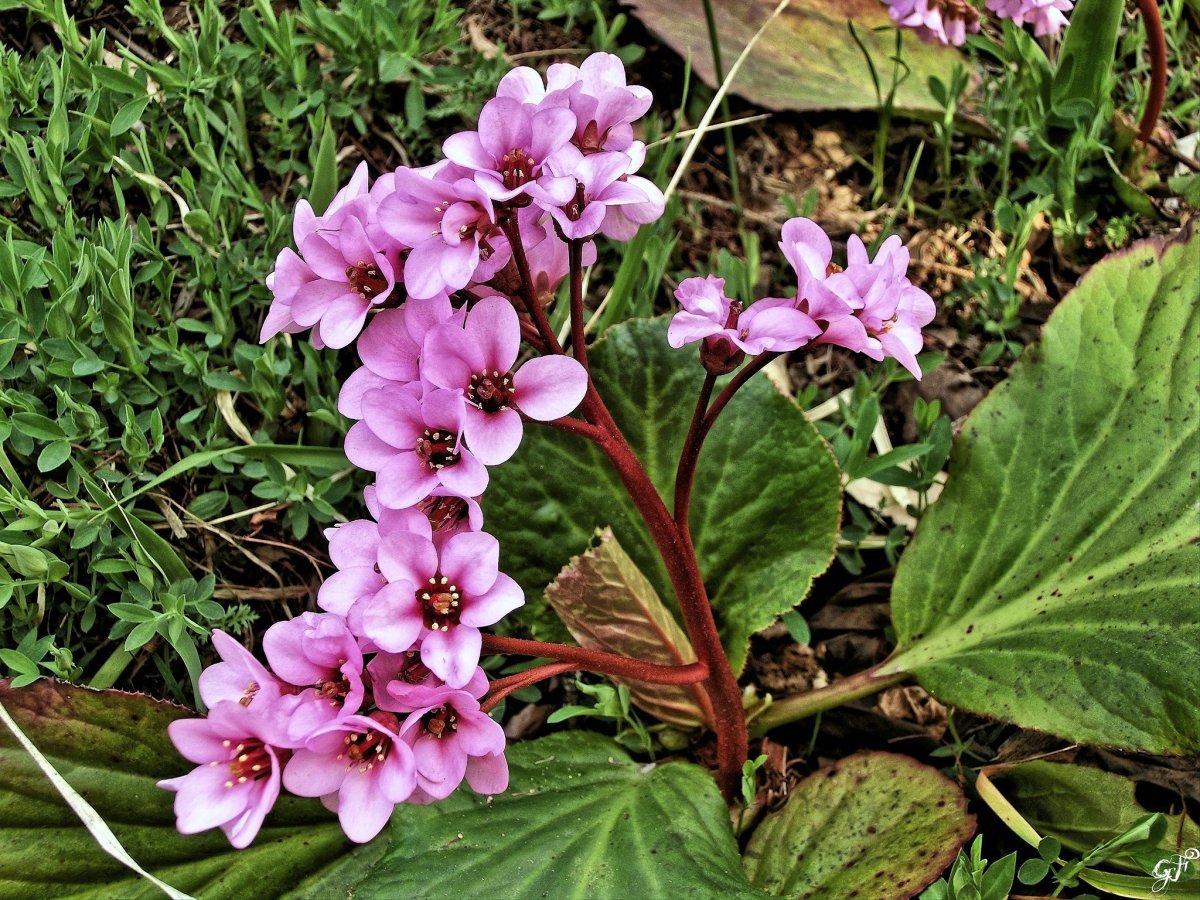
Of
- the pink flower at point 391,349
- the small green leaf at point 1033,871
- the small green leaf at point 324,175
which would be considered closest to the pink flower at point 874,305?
the pink flower at point 391,349

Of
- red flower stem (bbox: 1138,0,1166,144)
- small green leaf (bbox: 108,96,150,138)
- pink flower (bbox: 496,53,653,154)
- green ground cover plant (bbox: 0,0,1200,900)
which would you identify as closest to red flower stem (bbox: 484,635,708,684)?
green ground cover plant (bbox: 0,0,1200,900)

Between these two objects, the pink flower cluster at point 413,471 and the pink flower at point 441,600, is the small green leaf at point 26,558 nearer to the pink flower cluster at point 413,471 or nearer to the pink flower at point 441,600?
the pink flower cluster at point 413,471

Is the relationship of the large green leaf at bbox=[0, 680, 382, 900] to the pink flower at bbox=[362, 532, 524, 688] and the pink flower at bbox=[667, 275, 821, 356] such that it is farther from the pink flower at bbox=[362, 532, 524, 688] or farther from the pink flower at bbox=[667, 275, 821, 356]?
the pink flower at bbox=[667, 275, 821, 356]

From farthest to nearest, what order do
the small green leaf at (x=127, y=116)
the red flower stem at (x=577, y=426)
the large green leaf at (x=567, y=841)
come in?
the small green leaf at (x=127, y=116) < the large green leaf at (x=567, y=841) < the red flower stem at (x=577, y=426)

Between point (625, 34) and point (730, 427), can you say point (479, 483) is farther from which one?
point (625, 34)

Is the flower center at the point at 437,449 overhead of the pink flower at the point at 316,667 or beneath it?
overhead
